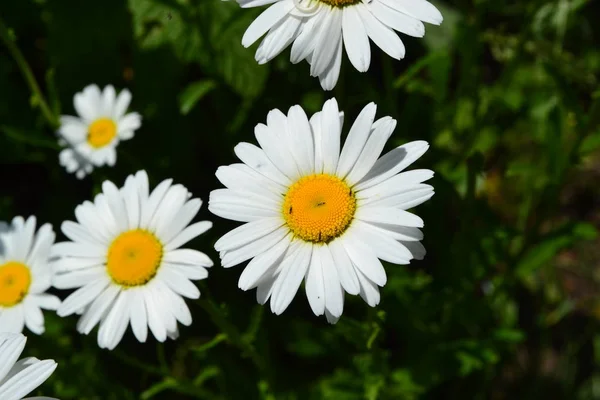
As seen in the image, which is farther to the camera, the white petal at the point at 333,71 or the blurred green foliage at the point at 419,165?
the blurred green foliage at the point at 419,165

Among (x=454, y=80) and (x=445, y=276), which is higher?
(x=454, y=80)

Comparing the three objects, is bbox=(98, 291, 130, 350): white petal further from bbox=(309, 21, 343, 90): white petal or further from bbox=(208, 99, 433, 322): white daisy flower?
bbox=(309, 21, 343, 90): white petal

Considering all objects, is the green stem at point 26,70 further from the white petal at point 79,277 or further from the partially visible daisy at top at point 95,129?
the white petal at point 79,277

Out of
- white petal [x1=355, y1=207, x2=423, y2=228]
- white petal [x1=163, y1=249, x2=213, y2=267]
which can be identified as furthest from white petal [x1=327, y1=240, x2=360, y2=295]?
white petal [x1=163, y1=249, x2=213, y2=267]

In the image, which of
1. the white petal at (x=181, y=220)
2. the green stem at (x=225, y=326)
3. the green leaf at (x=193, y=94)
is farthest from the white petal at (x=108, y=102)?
the green stem at (x=225, y=326)

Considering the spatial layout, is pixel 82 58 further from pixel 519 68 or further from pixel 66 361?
pixel 519 68

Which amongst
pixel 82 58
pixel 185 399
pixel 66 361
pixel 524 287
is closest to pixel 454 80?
pixel 524 287

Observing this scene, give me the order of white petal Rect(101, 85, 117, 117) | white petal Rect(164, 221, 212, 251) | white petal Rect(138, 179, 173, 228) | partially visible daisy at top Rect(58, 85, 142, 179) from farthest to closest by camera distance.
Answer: white petal Rect(101, 85, 117, 117) < partially visible daisy at top Rect(58, 85, 142, 179) < white petal Rect(138, 179, 173, 228) < white petal Rect(164, 221, 212, 251)
